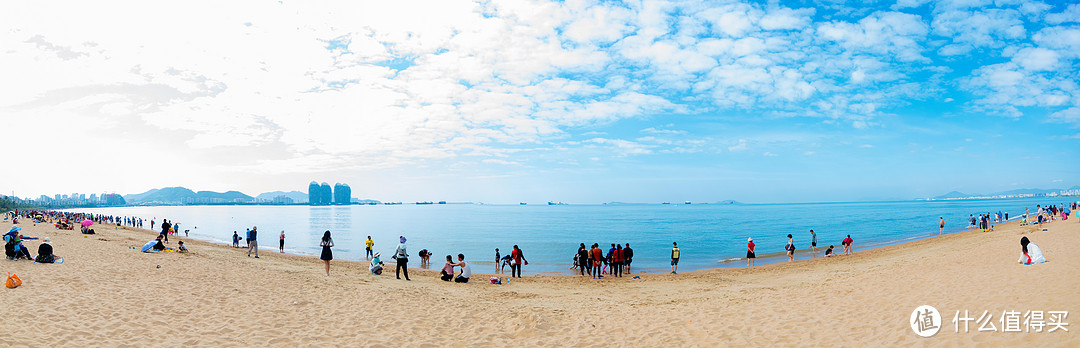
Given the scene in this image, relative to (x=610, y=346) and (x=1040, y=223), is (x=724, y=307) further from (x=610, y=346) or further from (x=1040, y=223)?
(x=1040, y=223)

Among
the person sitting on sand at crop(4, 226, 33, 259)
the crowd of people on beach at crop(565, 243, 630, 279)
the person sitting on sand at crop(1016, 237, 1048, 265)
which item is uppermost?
the person sitting on sand at crop(4, 226, 33, 259)

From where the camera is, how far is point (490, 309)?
1201cm

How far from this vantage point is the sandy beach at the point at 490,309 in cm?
836

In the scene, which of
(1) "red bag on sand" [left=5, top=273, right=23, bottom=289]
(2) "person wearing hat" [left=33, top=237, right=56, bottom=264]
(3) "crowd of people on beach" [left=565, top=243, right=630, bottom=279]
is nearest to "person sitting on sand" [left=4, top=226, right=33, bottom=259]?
(2) "person wearing hat" [left=33, top=237, right=56, bottom=264]

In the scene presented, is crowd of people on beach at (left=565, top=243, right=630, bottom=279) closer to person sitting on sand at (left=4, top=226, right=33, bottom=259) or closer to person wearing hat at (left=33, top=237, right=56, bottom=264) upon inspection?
person wearing hat at (left=33, top=237, right=56, bottom=264)

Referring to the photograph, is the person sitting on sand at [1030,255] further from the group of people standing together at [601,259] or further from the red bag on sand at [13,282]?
the red bag on sand at [13,282]

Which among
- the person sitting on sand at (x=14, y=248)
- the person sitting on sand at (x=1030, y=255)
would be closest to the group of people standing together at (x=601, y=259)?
the person sitting on sand at (x=1030, y=255)

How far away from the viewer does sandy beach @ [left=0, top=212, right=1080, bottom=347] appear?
836 cm

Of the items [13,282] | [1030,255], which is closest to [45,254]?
[13,282]

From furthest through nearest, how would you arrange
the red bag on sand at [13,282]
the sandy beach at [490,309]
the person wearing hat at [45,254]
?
1. the person wearing hat at [45,254]
2. the red bag on sand at [13,282]
3. the sandy beach at [490,309]

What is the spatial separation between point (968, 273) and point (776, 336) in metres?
8.72

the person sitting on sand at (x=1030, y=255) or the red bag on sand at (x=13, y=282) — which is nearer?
the red bag on sand at (x=13, y=282)

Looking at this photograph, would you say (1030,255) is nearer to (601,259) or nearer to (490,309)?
(601,259)

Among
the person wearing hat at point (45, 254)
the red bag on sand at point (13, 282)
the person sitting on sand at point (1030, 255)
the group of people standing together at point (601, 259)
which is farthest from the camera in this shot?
the group of people standing together at point (601, 259)
